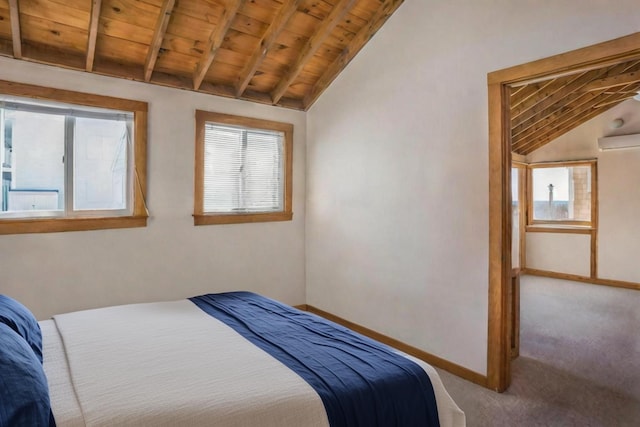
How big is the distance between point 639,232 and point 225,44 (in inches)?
256

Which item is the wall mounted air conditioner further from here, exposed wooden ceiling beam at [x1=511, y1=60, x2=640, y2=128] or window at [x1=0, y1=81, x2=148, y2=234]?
window at [x1=0, y1=81, x2=148, y2=234]

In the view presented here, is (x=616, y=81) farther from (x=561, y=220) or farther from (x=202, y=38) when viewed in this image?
(x=202, y=38)

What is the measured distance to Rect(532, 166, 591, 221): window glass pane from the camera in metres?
6.62

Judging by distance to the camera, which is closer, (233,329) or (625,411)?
(233,329)

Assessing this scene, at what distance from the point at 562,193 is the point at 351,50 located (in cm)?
531

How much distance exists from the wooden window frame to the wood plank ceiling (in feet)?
16.2

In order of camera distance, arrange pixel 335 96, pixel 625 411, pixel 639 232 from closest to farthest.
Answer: pixel 625 411, pixel 335 96, pixel 639 232

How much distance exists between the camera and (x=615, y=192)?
6086 millimetres

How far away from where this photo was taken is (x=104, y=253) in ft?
10.5

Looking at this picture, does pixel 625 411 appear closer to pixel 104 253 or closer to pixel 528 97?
pixel 528 97

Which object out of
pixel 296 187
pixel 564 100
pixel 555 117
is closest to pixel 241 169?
pixel 296 187

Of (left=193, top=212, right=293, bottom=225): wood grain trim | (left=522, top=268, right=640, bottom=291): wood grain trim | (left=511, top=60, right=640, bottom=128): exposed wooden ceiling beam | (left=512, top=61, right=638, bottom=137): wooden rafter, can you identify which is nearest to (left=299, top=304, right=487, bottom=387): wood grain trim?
(left=193, top=212, right=293, bottom=225): wood grain trim

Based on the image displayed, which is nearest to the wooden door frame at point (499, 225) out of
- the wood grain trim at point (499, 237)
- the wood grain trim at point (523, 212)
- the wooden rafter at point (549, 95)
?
the wood grain trim at point (499, 237)

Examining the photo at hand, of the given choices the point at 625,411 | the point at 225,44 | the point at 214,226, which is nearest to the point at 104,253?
the point at 214,226
